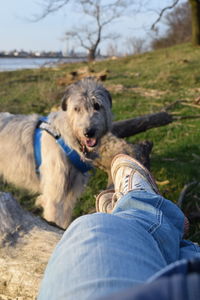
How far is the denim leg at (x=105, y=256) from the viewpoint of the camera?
1346 millimetres

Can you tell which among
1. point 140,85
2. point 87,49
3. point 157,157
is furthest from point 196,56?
point 87,49

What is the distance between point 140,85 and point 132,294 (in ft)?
43.4

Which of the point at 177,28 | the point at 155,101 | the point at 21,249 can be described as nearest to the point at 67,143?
the point at 21,249

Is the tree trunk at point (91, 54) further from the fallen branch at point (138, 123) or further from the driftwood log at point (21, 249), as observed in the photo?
the driftwood log at point (21, 249)

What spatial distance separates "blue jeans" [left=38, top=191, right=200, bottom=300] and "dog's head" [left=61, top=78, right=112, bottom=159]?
2.17 m

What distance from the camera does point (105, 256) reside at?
1.47 meters

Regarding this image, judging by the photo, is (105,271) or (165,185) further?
(165,185)

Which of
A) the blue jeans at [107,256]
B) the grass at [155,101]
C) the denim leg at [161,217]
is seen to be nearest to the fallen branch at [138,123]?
the grass at [155,101]

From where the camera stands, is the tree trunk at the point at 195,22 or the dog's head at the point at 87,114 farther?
the tree trunk at the point at 195,22

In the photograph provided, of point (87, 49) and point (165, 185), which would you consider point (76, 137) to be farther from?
point (87, 49)

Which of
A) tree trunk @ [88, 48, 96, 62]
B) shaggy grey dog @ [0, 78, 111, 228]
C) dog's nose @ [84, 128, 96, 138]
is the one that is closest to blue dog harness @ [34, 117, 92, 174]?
shaggy grey dog @ [0, 78, 111, 228]

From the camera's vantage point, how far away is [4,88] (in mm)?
16141

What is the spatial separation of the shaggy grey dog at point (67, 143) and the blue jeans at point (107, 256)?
2260mm

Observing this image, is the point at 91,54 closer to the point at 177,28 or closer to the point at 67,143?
the point at 177,28
